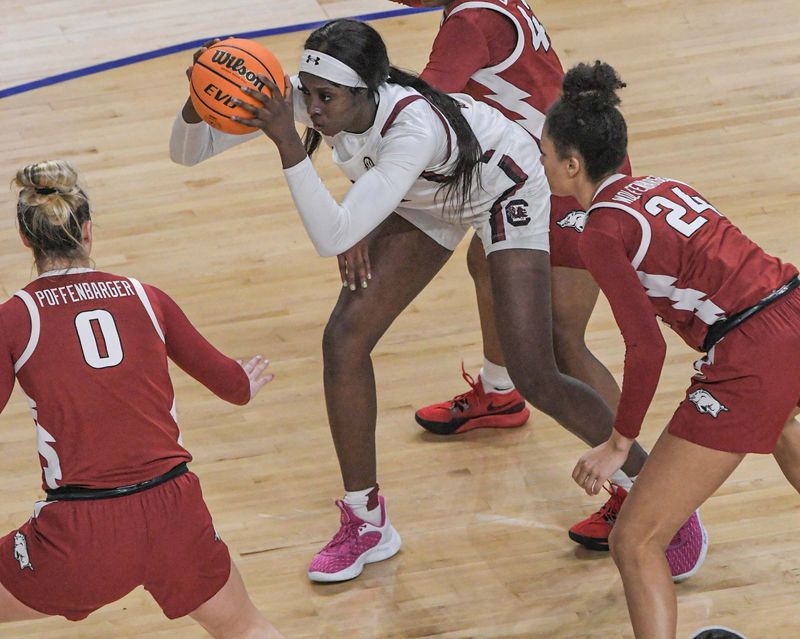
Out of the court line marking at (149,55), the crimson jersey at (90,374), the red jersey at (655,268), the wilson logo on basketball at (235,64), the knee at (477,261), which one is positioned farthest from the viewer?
the court line marking at (149,55)

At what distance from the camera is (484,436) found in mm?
4520

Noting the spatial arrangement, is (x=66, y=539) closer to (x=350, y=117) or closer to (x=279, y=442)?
(x=350, y=117)


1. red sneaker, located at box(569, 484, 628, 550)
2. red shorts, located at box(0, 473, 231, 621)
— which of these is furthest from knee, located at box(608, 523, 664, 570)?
red shorts, located at box(0, 473, 231, 621)

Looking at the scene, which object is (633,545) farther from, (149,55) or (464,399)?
(149,55)

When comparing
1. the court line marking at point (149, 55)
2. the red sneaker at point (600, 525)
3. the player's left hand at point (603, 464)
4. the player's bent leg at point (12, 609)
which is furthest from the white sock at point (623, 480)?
the court line marking at point (149, 55)

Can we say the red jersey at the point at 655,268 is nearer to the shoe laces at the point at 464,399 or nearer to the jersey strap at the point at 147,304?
the jersey strap at the point at 147,304

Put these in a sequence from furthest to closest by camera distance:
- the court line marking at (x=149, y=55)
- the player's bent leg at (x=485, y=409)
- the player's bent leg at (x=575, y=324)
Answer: the court line marking at (x=149, y=55) < the player's bent leg at (x=485, y=409) < the player's bent leg at (x=575, y=324)

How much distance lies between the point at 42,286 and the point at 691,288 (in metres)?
1.47

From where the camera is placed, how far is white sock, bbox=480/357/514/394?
14.9 feet

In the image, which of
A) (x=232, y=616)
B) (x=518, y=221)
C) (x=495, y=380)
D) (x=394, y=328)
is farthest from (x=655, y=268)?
(x=394, y=328)

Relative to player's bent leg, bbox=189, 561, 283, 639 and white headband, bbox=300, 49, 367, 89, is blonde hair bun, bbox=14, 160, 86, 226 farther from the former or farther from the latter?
player's bent leg, bbox=189, 561, 283, 639

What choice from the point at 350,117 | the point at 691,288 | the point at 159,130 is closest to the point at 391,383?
the point at 350,117

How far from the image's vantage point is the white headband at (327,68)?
134 inches

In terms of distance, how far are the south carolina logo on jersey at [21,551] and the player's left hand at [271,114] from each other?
1079mm
